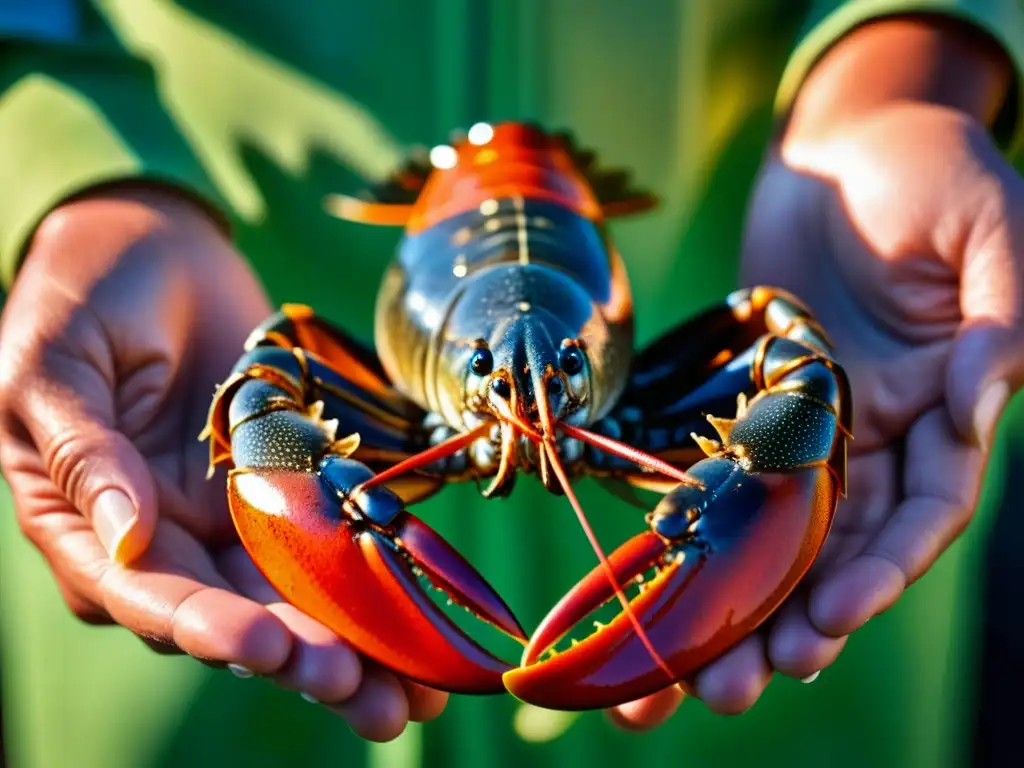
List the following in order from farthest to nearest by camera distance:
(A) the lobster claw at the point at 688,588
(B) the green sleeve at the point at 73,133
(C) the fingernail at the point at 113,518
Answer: (B) the green sleeve at the point at 73,133 → (C) the fingernail at the point at 113,518 → (A) the lobster claw at the point at 688,588

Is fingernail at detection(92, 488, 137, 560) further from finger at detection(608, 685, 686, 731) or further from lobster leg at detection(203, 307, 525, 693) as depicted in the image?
finger at detection(608, 685, 686, 731)

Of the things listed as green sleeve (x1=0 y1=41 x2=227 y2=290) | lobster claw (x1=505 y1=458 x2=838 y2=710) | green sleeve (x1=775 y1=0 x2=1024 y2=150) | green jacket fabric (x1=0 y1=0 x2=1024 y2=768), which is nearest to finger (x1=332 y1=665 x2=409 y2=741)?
lobster claw (x1=505 y1=458 x2=838 y2=710)

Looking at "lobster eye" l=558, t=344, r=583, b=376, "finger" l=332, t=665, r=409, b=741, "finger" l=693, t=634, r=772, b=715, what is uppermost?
"lobster eye" l=558, t=344, r=583, b=376

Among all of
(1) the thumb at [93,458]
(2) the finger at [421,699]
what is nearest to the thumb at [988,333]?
(2) the finger at [421,699]

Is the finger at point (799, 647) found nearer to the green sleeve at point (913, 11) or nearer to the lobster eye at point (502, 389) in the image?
the lobster eye at point (502, 389)

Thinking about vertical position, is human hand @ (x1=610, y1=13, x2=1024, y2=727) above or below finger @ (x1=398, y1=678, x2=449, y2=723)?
above


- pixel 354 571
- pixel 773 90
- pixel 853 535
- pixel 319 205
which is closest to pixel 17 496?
pixel 354 571

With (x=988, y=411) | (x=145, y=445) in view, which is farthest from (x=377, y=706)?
(x=988, y=411)
